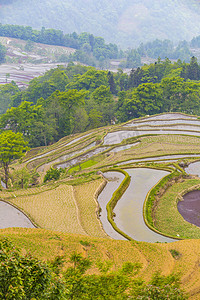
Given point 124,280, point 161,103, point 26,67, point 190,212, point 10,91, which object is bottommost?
point 190,212

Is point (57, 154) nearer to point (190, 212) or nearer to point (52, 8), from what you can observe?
point (190, 212)

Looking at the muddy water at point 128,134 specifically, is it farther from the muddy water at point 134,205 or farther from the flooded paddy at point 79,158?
the muddy water at point 134,205

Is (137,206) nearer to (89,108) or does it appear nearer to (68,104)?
(68,104)

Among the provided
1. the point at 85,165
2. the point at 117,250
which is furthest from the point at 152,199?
the point at 85,165

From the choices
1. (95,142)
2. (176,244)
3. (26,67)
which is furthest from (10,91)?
(176,244)

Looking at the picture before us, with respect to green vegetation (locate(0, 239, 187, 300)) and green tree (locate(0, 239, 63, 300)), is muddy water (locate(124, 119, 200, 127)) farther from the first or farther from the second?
green tree (locate(0, 239, 63, 300))

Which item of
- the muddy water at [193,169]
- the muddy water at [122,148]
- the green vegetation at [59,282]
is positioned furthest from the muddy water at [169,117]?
the green vegetation at [59,282]
